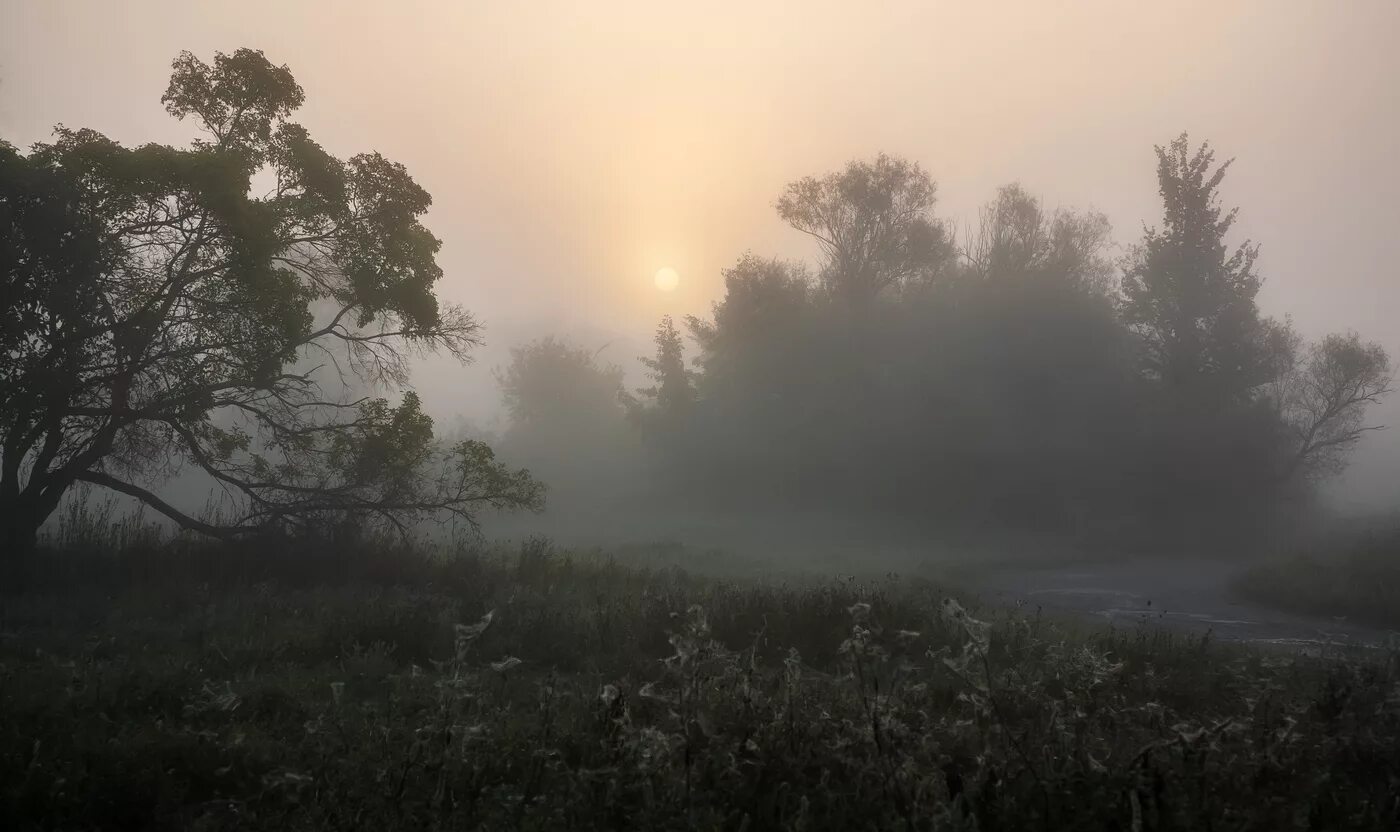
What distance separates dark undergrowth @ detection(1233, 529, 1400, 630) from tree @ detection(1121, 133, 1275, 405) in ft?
44.6

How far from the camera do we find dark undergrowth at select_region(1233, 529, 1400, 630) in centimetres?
1598

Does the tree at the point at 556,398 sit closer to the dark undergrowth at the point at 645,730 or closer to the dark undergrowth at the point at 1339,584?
the dark undergrowth at the point at 1339,584

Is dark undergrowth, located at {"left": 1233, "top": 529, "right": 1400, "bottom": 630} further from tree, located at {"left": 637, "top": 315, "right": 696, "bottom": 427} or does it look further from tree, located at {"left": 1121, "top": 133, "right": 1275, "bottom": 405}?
tree, located at {"left": 637, "top": 315, "right": 696, "bottom": 427}

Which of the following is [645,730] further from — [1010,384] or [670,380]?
[670,380]

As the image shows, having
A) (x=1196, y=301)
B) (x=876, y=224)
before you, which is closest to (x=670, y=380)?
(x=876, y=224)

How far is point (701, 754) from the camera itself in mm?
4590

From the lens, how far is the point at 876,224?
132ft

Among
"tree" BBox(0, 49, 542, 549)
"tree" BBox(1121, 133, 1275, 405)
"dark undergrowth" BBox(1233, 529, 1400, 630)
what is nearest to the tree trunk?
"tree" BBox(0, 49, 542, 549)

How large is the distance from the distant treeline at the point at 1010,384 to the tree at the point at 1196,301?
0.30 feet

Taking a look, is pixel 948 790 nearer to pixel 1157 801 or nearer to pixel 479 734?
pixel 1157 801

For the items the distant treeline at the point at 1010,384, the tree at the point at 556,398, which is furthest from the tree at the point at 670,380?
the tree at the point at 556,398

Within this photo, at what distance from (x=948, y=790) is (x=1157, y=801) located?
3.52ft

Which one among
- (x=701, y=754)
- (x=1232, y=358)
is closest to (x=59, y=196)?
(x=701, y=754)

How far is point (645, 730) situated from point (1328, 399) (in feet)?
153
